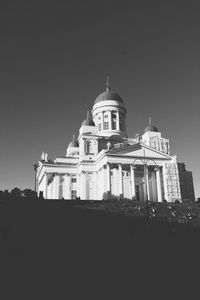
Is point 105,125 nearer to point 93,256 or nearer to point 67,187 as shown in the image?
point 67,187

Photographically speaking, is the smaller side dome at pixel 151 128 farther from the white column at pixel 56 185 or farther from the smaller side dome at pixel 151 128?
the white column at pixel 56 185

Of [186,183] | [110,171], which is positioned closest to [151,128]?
[186,183]

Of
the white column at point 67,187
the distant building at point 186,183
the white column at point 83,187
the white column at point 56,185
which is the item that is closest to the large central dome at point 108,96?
the white column at point 83,187

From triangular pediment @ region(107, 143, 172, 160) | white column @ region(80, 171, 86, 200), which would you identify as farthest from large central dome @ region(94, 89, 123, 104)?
white column @ region(80, 171, 86, 200)

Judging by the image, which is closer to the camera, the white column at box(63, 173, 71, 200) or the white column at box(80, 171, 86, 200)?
the white column at box(80, 171, 86, 200)

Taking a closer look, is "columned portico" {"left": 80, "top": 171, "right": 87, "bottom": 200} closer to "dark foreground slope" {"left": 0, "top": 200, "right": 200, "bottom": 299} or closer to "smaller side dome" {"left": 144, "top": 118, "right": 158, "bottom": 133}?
"dark foreground slope" {"left": 0, "top": 200, "right": 200, "bottom": 299}

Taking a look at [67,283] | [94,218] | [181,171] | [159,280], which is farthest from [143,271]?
[181,171]

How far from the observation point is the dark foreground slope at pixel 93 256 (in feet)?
A: 42.7

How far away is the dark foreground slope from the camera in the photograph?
13.0m

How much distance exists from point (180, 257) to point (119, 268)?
14.4 ft

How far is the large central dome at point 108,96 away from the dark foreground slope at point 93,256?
33.2 metres

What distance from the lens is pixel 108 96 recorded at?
5662cm

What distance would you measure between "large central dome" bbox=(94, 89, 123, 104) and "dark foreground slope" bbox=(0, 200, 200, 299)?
1307 inches

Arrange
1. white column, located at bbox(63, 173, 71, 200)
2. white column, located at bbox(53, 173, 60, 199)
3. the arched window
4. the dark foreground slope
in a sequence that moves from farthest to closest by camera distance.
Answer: the arched window < white column, located at bbox(63, 173, 71, 200) < white column, located at bbox(53, 173, 60, 199) < the dark foreground slope
